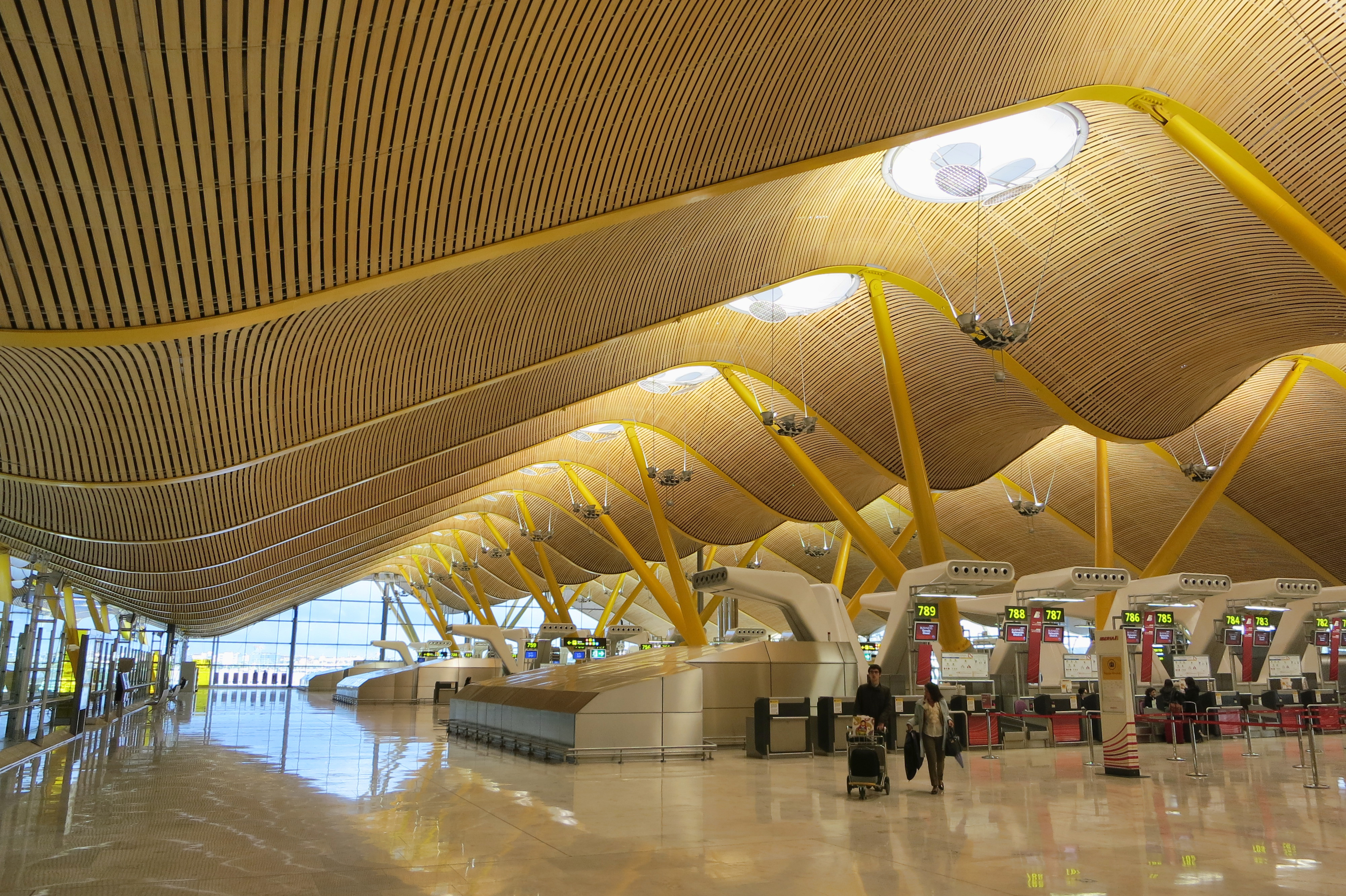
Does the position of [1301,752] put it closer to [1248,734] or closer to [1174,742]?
[1174,742]

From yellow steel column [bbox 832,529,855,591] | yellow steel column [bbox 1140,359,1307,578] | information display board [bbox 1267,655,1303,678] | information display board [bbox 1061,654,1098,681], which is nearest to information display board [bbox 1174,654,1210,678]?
information display board [bbox 1061,654,1098,681]

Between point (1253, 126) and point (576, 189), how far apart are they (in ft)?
33.2

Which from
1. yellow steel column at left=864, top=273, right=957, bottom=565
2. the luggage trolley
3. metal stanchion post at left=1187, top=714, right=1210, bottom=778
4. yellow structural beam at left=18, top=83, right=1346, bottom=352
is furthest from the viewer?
yellow steel column at left=864, top=273, right=957, bottom=565

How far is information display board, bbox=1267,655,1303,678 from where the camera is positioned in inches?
906

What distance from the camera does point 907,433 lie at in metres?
23.3

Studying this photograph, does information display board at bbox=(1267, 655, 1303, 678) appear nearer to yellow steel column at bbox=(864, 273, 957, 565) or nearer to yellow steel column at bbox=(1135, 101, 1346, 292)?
yellow steel column at bbox=(864, 273, 957, 565)

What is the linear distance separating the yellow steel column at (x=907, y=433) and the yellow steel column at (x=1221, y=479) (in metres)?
8.74

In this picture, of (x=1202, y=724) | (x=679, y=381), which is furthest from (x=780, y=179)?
(x=679, y=381)

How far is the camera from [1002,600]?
1044 inches

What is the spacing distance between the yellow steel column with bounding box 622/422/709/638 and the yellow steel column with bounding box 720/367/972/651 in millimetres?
7592

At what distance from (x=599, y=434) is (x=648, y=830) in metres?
34.3

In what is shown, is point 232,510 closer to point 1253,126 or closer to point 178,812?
point 178,812

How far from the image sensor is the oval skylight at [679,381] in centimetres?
3359

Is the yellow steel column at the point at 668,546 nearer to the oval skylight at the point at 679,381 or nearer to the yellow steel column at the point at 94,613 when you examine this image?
the oval skylight at the point at 679,381
